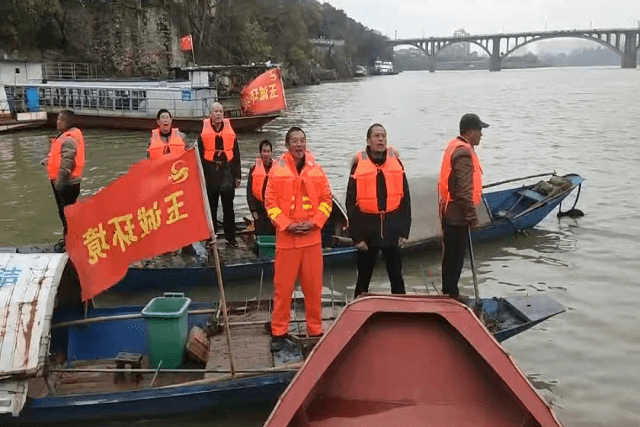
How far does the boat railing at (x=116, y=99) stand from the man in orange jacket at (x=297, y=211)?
2137cm

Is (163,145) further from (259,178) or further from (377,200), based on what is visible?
(377,200)

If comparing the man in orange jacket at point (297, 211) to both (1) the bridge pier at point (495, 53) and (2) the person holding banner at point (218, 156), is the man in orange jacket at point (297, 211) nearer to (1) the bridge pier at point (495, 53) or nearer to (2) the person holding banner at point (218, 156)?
(2) the person holding banner at point (218, 156)

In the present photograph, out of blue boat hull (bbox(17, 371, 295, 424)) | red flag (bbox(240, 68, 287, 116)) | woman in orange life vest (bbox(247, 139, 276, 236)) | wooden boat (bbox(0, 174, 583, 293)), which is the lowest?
blue boat hull (bbox(17, 371, 295, 424))

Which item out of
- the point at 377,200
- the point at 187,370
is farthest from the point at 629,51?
the point at 187,370

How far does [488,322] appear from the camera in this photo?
6.39 meters

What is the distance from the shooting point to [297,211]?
586 centimetres

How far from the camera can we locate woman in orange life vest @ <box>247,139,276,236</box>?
8773 mm

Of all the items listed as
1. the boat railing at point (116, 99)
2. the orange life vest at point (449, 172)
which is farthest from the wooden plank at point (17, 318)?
the boat railing at point (116, 99)

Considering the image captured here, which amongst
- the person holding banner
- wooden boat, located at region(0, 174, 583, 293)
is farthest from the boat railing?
the person holding banner

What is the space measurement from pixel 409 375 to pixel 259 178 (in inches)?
208

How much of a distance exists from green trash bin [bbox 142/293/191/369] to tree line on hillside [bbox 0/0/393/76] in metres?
35.6

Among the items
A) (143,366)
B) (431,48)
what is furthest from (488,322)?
(431,48)

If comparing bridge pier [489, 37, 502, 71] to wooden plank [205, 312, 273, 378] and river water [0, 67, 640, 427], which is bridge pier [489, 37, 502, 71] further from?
wooden plank [205, 312, 273, 378]

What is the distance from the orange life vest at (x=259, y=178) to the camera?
877 cm
